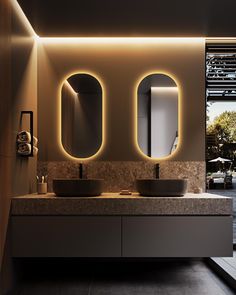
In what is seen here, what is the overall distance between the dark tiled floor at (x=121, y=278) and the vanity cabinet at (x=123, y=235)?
0.31 meters

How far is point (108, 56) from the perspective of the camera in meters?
4.08

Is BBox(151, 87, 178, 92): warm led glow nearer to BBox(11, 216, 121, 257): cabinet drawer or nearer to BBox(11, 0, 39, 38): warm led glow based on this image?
BBox(11, 0, 39, 38): warm led glow

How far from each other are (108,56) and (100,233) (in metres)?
1.89

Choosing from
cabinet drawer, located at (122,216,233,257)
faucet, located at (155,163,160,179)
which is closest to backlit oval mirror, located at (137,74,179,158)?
faucet, located at (155,163,160,179)

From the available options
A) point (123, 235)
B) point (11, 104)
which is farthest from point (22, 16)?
point (123, 235)

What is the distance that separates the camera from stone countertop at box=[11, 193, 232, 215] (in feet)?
11.0

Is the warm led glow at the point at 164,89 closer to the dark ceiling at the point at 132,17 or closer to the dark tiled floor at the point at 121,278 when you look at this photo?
the dark ceiling at the point at 132,17

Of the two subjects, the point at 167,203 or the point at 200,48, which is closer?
the point at 167,203

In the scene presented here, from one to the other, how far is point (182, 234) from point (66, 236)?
1029 millimetres

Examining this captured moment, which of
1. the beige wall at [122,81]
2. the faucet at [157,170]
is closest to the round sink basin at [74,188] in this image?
the beige wall at [122,81]

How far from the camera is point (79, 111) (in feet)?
13.4

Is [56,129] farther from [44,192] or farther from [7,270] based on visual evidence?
[7,270]

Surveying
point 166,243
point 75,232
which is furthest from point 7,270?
point 166,243

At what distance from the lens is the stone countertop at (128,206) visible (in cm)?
335
